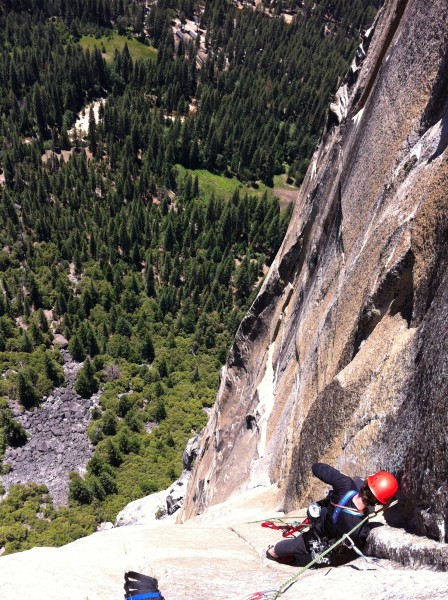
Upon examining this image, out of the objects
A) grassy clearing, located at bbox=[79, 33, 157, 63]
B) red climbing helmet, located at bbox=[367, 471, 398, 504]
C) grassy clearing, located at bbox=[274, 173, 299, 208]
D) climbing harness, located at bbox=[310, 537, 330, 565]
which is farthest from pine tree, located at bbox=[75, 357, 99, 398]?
grassy clearing, located at bbox=[79, 33, 157, 63]

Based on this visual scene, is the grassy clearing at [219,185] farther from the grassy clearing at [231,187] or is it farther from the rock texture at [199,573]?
the rock texture at [199,573]

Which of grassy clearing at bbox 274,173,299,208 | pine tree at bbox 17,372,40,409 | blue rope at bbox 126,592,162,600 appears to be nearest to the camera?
blue rope at bbox 126,592,162,600

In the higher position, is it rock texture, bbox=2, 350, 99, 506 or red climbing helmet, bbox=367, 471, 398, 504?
red climbing helmet, bbox=367, 471, 398, 504

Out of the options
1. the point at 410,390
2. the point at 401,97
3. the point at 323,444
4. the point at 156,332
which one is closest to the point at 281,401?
the point at 323,444

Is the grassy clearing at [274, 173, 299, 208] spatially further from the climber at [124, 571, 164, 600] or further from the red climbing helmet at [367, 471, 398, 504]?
the climber at [124, 571, 164, 600]

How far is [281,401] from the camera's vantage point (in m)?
16.3

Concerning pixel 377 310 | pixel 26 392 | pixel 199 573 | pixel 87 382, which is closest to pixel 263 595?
pixel 199 573

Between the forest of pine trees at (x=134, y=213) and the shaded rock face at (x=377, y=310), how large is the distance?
4593cm

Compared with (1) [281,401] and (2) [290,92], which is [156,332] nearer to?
(1) [281,401]

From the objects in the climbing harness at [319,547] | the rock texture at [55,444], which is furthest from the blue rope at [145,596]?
the rock texture at [55,444]

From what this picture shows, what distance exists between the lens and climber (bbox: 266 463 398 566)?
6257 mm

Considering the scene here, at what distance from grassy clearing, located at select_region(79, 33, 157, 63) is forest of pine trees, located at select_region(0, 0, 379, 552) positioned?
2.75 meters

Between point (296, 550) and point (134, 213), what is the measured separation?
91.6 metres

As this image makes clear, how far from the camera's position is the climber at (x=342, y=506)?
6.26 metres
